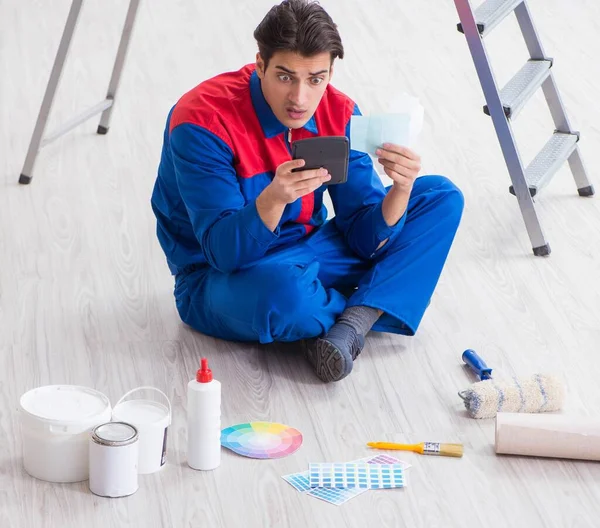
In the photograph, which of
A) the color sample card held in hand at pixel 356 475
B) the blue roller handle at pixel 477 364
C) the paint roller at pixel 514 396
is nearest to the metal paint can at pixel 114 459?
the color sample card held in hand at pixel 356 475

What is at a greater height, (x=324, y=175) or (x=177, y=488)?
(x=324, y=175)

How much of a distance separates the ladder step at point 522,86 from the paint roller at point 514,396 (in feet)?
3.20

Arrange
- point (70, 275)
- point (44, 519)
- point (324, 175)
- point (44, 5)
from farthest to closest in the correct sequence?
1. point (44, 5)
2. point (70, 275)
3. point (324, 175)
4. point (44, 519)

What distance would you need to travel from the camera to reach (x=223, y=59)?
476 cm

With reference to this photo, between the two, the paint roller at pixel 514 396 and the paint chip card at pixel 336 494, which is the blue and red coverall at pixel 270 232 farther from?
the paint chip card at pixel 336 494

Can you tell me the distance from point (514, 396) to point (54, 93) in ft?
6.06

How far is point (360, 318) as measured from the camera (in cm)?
273

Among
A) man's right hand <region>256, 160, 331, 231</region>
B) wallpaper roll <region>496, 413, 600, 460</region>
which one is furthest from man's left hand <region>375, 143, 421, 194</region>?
wallpaper roll <region>496, 413, 600, 460</region>

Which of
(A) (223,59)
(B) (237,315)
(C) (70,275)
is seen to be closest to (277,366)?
(B) (237,315)

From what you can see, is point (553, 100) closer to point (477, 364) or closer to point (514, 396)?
point (477, 364)

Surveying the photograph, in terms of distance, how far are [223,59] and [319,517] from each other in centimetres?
295

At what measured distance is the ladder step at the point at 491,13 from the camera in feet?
10.3

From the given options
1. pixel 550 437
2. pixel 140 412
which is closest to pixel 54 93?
pixel 140 412

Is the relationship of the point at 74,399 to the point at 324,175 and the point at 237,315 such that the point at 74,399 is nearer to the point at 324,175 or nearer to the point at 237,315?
the point at 237,315
